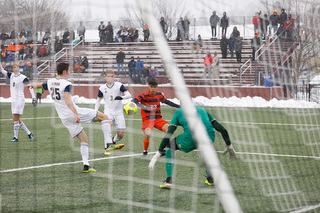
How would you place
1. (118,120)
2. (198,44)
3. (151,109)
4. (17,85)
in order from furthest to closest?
(198,44)
(17,85)
(118,120)
(151,109)

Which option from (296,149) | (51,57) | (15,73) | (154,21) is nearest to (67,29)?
(15,73)

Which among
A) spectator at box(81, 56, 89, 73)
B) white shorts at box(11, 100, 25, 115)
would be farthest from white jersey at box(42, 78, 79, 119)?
spectator at box(81, 56, 89, 73)

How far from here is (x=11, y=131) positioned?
12.8m

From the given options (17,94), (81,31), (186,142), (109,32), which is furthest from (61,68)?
(17,94)

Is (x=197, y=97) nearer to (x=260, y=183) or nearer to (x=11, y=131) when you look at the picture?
(x=11, y=131)

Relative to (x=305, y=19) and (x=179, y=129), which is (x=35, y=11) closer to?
(x=179, y=129)

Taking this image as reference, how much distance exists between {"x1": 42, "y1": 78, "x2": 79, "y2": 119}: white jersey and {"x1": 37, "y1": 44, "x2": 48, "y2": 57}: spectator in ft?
28.3

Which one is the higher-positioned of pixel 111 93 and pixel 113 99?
pixel 111 93

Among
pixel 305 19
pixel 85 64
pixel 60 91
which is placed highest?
pixel 305 19

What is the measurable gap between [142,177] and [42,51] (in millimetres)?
A: 10662

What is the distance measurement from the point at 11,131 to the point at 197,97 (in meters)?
10.4

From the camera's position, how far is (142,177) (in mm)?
6809

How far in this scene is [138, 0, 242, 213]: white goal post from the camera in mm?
2398

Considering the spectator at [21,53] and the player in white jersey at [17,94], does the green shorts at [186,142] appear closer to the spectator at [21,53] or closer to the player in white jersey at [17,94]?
the player in white jersey at [17,94]
